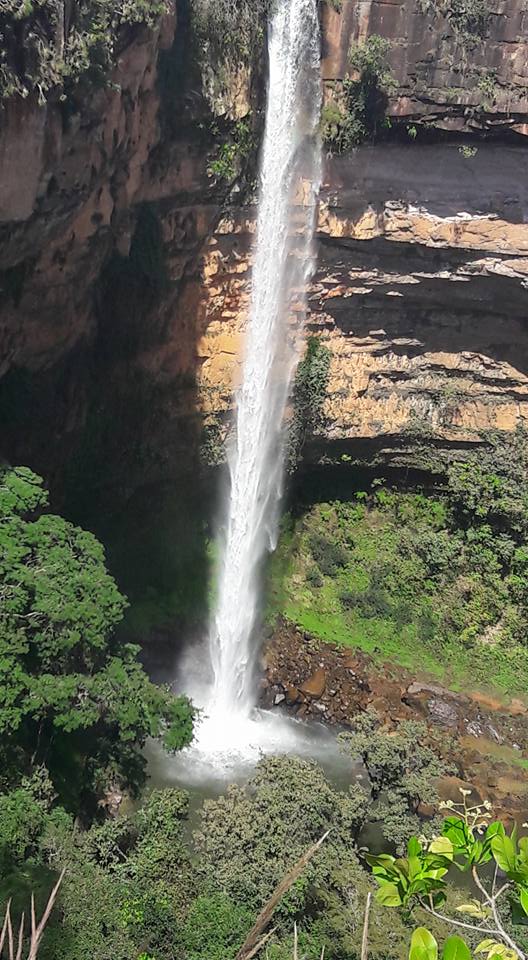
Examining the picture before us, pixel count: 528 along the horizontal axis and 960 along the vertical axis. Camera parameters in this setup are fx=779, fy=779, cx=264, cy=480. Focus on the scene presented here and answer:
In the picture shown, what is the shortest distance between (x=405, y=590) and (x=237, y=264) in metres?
7.59

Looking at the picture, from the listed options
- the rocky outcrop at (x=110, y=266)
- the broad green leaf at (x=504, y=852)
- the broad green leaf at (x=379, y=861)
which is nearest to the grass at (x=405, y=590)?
the rocky outcrop at (x=110, y=266)

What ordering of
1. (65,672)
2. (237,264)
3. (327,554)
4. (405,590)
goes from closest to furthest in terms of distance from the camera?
(65,672), (237,264), (405,590), (327,554)

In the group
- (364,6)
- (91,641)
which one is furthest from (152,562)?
(364,6)

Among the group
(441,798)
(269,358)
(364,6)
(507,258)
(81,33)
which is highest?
(364,6)

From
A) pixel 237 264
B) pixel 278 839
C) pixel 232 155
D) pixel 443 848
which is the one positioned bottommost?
pixel 278 839

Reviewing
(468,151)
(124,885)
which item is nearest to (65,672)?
(124,885)

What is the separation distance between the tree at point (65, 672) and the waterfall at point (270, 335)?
14.2ft

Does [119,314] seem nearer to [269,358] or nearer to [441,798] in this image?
[269,358]

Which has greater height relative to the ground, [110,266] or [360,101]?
[360,101]

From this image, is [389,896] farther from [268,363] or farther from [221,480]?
[221,480]

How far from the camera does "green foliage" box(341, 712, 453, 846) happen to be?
9930 millimetres

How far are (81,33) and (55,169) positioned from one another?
156 centimetres

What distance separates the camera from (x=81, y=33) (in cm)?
922

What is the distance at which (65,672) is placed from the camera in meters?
8.86
